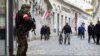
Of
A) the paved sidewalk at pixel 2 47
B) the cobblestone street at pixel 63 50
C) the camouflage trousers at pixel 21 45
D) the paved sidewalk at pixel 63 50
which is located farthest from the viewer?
the cobblestone street at pixel 63 50

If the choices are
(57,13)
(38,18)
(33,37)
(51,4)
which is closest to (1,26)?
(33,37)

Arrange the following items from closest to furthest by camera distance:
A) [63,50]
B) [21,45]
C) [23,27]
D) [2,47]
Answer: [21,45]
[23,27]
[2,47]
[63,50]

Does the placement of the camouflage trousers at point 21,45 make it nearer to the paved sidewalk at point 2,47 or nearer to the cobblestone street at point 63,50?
the paved sidewalk at point 2,47

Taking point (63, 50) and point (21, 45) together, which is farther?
point (63, 50)

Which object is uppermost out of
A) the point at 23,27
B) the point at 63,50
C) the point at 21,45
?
the point at 23,27

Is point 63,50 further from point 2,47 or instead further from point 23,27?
point 23,27

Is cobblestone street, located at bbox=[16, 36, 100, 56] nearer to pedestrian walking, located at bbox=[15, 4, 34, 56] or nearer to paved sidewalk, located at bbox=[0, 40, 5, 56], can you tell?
paved sidewalk, located at bbox=[0, 40, 5, 56]

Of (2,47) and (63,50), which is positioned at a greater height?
(2,47)

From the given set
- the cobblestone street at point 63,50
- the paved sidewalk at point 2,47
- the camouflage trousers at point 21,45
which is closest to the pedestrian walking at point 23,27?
the camouflage trousers at point 21,45

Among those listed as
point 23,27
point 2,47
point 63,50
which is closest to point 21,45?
point 23,27

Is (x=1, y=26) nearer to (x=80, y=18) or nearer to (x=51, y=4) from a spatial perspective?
(x=51, y=4)

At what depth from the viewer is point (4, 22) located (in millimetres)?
15898

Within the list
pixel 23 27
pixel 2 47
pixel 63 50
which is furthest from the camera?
pixel 63 50

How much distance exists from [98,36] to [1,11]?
63.8 feet
